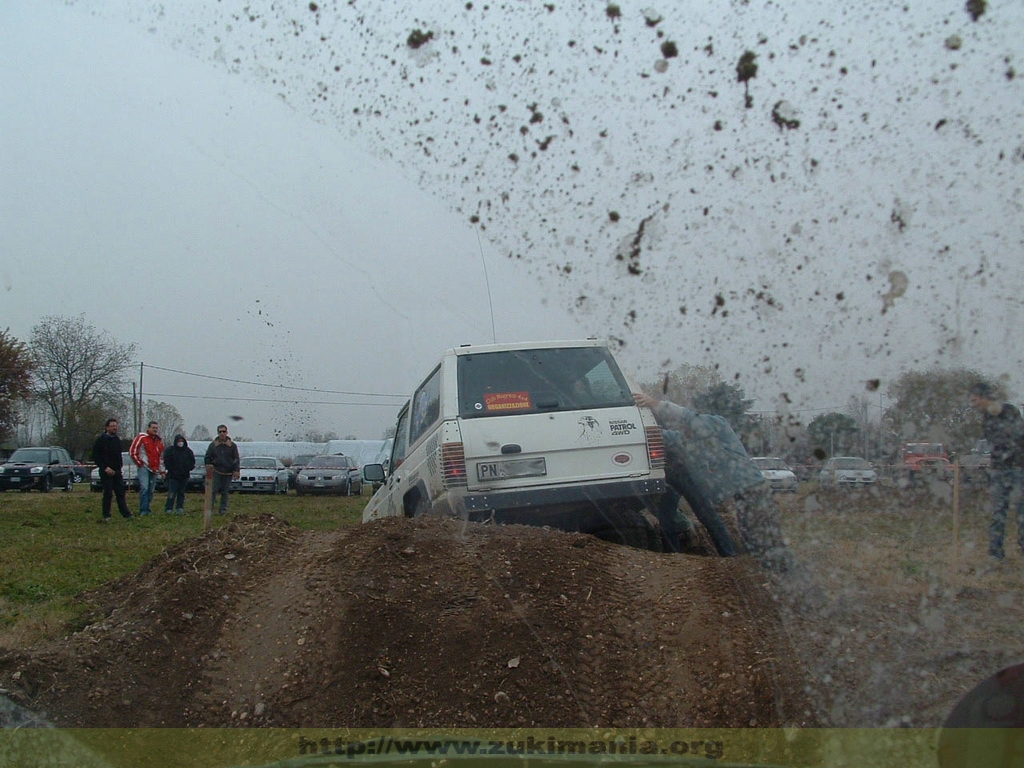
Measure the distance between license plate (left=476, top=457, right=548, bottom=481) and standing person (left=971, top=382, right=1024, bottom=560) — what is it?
10.2ft

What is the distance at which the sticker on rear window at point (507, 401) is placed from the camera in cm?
675

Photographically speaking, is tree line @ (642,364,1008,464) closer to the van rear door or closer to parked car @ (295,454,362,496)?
the van rear door

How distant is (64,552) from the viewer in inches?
368

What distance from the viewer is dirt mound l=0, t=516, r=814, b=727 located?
3975 mm

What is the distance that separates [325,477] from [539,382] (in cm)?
2068

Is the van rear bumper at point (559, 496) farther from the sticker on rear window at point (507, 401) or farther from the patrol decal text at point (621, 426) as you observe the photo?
the sticker on rear window at point (507, 401)

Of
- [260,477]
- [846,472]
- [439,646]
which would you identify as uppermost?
[846,472]

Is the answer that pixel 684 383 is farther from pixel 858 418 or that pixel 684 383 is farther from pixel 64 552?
pixel 64 552

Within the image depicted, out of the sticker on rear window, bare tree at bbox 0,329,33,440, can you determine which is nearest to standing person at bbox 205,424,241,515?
the sticker on rear window

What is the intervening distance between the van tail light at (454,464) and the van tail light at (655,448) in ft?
4.53

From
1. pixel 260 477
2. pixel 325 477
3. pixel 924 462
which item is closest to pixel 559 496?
pixel 924 462

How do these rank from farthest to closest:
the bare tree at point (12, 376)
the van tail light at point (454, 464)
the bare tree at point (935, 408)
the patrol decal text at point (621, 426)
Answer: the bare tree at point (12, 376)
the patrol decal text at point (621, 426)
the van tail light at point (454, 464)
the bare tree at point (935, 408)

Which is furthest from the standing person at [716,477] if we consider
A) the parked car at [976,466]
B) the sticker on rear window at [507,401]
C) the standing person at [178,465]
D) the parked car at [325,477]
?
the parked car at [325,477]

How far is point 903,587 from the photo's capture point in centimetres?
565
